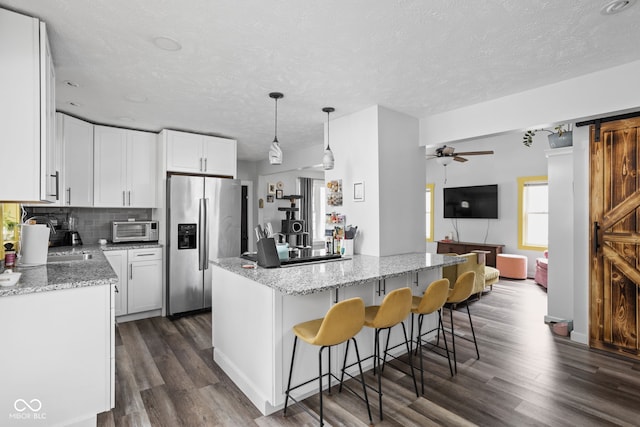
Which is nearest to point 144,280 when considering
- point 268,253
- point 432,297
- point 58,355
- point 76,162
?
point 76,162

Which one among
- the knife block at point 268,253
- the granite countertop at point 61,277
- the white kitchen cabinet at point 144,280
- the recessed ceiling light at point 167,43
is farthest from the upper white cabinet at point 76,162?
the knife block at point 268,253

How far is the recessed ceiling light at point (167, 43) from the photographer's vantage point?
2170 millimetres

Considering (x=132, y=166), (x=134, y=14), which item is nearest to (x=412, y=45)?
(x=134, y=14)

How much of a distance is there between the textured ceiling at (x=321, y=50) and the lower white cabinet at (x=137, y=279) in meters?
1.76

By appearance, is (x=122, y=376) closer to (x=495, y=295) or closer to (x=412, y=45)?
(x=412, y=45)

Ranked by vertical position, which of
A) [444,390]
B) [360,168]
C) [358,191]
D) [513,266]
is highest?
[360,168]

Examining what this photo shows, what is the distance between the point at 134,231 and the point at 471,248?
6.45 metres

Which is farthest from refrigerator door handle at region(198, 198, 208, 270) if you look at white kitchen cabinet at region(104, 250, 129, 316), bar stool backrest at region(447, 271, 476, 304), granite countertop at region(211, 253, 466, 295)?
bar stool backrest at region(447, 271, 476, 304)

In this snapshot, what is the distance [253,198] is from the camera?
6.94 meters

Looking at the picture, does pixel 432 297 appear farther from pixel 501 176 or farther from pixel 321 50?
pixel 501 176

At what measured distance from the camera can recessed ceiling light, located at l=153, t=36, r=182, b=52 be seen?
2.17m

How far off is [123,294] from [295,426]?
3.04m

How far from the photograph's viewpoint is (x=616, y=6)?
6.01 ft

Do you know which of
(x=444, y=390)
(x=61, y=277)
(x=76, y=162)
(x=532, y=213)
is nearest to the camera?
(x=61, y=277)
